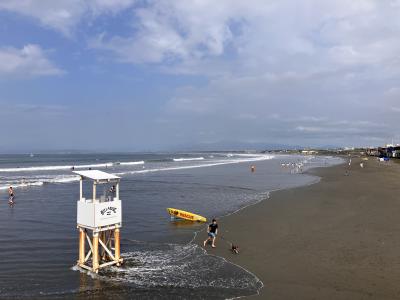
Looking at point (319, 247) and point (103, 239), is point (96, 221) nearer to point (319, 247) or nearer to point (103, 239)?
point (103, 239)

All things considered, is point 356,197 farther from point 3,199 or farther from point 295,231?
point 3,199

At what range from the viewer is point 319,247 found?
16.1 meters

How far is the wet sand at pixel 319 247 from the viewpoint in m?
11.7

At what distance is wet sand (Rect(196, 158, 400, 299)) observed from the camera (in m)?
11.7

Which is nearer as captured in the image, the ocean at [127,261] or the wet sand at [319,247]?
the ocean at [127,261]

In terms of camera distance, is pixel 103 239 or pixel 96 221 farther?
pixel 103 239

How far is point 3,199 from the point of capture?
108 ft

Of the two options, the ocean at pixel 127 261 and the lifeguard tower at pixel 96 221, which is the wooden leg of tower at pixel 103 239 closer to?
the lifeguard tower at pixel 96 221

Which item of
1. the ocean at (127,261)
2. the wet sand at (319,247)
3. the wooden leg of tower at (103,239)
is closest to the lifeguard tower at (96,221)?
the wooden leg of tower at (103,239)

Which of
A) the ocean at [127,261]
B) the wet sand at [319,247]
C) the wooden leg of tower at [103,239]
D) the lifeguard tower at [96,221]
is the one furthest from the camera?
the wooden leg of tower at [103,239]

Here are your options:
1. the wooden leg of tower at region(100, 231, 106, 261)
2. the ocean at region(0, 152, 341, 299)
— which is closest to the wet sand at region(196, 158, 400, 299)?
the ocean at region(0, 152, 341, 299)

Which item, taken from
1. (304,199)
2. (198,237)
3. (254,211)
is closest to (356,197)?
(304,199)

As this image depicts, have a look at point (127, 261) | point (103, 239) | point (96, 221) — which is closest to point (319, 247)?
point (127, 261)

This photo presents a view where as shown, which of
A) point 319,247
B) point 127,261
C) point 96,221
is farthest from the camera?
point 319,247
